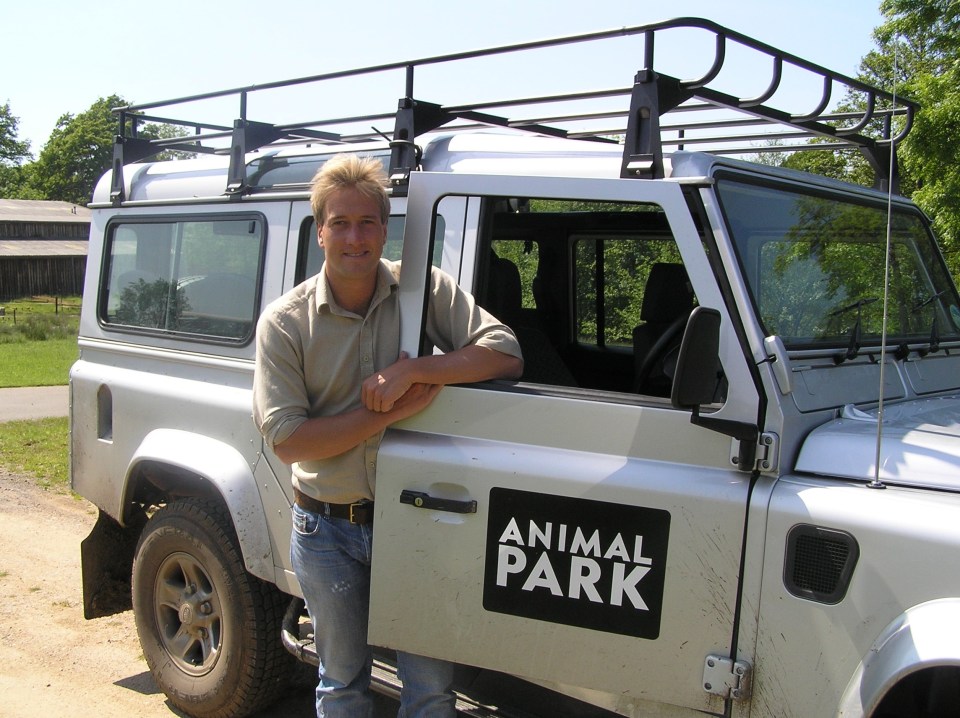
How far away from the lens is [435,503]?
276cm

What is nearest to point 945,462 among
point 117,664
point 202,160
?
point 202,160

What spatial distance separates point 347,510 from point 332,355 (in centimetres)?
47

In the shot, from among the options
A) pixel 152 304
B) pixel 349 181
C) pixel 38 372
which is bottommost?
pixel 38 372

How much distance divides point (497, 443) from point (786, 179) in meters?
1.25

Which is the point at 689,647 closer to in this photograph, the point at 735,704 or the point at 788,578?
the point at 735,704

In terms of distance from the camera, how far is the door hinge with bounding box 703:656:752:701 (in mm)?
2389

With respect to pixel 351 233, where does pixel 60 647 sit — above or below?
below

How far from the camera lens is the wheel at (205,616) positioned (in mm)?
3801

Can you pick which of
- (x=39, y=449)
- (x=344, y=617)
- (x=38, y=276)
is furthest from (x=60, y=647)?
(x=38, y=276)

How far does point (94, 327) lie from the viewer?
453 centimetres

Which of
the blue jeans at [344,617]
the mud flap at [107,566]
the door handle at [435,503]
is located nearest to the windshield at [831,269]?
the door handle at [435,503]

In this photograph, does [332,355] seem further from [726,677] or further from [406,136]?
[726,677]

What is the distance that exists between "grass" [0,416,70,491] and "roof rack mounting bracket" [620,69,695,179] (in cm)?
686

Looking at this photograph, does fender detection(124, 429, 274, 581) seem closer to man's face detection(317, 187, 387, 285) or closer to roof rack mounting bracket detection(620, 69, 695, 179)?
man's face detection(317, 187, 387, 285)
